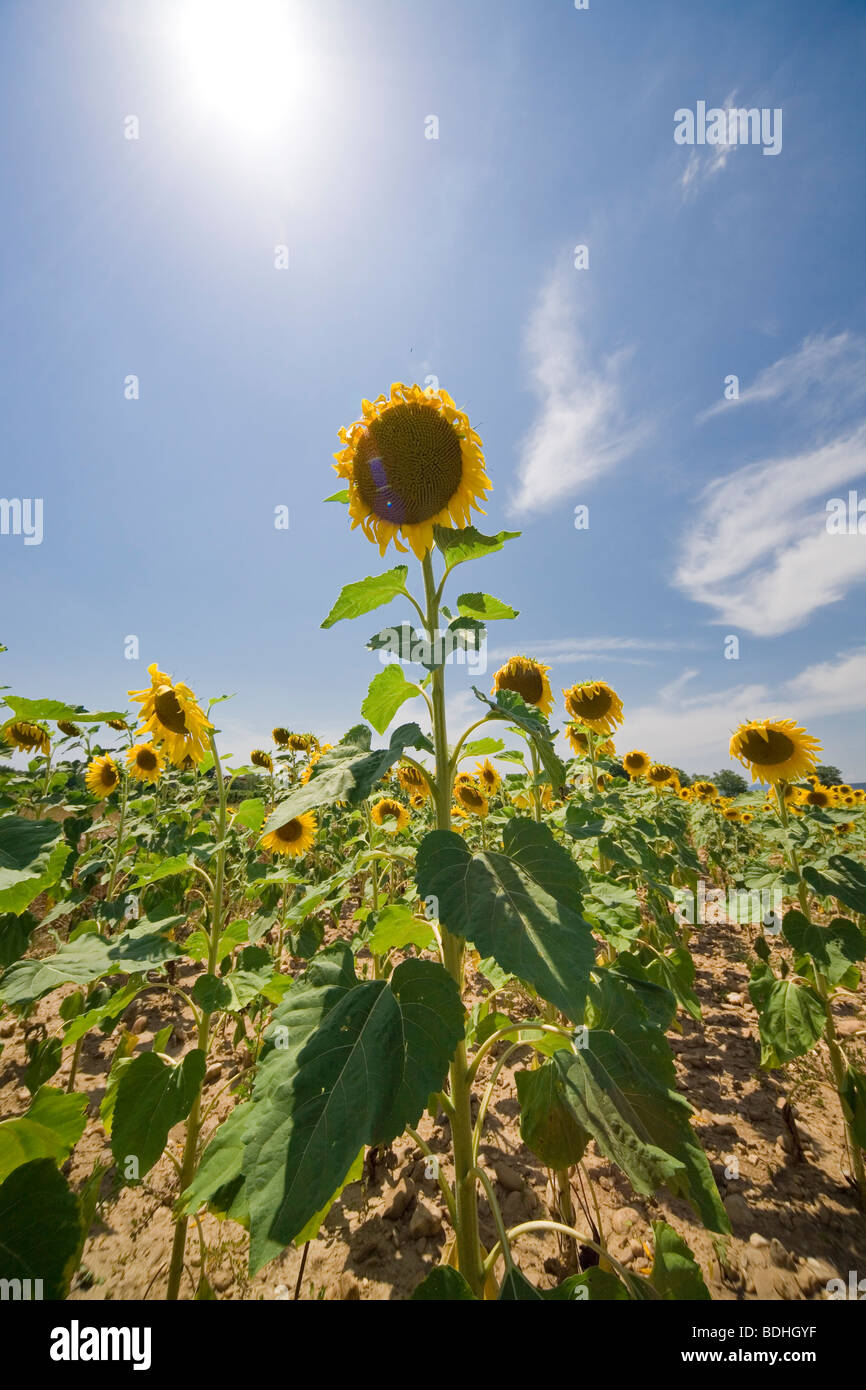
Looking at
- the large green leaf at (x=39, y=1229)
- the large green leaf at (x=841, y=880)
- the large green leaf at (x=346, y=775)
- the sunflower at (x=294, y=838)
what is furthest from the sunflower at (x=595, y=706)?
the large green leaf at (x=39, y=1229)

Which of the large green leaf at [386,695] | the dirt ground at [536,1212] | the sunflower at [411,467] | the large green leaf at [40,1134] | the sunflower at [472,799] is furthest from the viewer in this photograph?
the sunflower at [472,799]

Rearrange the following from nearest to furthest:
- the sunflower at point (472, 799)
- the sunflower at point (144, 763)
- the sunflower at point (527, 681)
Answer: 1. the sunflower at point (527, 681)
2. the sunflower at point (144, 763)
3. the sunflower at point (472, 799)

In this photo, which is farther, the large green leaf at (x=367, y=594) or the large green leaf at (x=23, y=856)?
the large green leaf at (x=367, y=594)

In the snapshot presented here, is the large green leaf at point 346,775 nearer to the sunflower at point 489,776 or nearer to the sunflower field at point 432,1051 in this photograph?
the sunflower field at point 432,1051

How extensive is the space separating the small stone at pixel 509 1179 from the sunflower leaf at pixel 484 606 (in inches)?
153

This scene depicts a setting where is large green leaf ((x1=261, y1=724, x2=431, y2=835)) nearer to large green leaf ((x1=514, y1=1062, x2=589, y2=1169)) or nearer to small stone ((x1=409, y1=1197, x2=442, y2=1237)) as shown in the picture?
large green leaf ((x1=514, y1=1062, x2=589, y2=1169))

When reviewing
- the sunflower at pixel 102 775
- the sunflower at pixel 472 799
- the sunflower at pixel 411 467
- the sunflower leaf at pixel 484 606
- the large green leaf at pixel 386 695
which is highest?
the sunflower at pixel 102 775

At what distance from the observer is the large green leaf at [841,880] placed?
356 centimetres

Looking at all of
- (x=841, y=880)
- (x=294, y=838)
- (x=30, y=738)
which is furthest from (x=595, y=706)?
(x=30, y=738)

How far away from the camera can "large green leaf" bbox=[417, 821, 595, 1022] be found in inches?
50.2

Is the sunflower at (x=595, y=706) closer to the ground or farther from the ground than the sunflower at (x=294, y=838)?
farther from the ground

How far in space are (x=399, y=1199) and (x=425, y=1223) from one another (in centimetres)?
26
